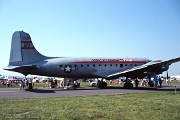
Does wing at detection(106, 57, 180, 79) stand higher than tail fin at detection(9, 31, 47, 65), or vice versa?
tail fin at detection(9, 31, 47, 65)

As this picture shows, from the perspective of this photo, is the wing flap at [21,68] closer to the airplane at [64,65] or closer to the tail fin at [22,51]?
the airplane at [64,65]

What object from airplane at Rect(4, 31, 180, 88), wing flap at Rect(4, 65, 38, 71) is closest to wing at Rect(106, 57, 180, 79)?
airplane at Rect(4, 31, 180, 88)

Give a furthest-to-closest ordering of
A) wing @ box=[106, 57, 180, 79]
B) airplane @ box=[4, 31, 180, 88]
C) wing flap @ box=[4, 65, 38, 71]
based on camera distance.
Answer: wing @ box=[106, 57, 180, 79], airplane @ box=[4, 31, 180, 88], wing flap @ box=[4, 65, 38, 71]

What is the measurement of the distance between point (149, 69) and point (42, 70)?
13.0 meters

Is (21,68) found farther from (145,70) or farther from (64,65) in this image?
(145,70)

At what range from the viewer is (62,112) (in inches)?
386

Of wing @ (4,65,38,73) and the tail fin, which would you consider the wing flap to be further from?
the tail fin

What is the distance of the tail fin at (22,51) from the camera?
25228 millimetres

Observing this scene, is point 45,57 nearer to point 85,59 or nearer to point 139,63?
point 85,59

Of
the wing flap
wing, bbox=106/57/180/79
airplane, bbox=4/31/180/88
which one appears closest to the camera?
the wing flap

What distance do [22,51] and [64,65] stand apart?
525cm

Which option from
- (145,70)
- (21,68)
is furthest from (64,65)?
(145,70)

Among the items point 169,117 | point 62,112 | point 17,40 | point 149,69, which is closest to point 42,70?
point 17,40

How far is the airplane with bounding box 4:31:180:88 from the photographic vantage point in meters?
25.2
